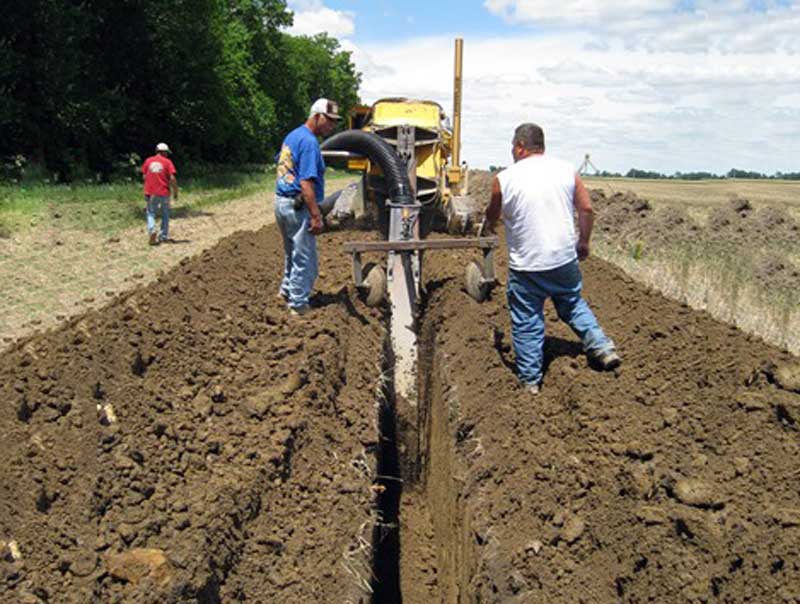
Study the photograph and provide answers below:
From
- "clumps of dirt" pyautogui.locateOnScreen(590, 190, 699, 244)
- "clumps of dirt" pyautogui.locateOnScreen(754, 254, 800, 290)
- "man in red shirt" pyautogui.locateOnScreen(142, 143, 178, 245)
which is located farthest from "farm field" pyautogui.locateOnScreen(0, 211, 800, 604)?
"clumps of dirt" pyautogui.locateOnScreen(590, 190, 699, 244)

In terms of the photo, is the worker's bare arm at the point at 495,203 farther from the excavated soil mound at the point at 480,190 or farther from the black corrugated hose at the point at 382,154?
Result: the excavated soil mound at the point at 480,190

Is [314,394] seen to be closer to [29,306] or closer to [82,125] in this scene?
[29,306]

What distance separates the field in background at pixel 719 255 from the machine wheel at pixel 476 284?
8.23ft

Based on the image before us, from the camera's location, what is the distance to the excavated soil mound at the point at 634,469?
365 cm

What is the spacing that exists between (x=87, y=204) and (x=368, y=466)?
45.2 feet

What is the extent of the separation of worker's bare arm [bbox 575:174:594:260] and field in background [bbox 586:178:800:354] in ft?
8.44

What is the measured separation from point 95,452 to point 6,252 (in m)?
8.87

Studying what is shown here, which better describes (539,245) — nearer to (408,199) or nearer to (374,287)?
(374,287)

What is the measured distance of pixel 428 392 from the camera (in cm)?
753

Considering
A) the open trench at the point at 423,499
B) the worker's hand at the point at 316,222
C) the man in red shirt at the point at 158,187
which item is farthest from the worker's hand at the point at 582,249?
the man in red shirt at the point at 158,187

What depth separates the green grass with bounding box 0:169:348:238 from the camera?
14766 millimetres

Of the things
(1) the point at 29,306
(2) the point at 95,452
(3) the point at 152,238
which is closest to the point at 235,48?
(3) the point at 152,238

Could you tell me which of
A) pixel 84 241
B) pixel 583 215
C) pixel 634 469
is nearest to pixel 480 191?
pixel 84 241

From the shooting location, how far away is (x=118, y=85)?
26172 millimetres
